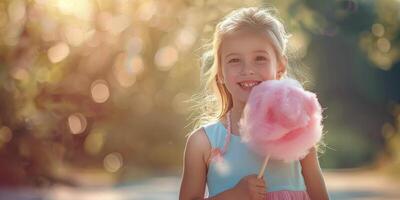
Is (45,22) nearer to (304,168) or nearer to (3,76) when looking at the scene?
(3,76)

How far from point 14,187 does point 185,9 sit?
294cm

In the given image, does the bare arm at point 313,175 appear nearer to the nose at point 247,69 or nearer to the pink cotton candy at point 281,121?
the pink cotton candy at point 281,121

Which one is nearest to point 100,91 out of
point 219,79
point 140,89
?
point 140,89

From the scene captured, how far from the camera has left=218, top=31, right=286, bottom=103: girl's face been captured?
2.42 meters

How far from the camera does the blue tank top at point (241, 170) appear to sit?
2416 mm

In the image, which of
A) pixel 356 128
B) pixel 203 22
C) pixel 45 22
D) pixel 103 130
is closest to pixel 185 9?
pixel 203 22

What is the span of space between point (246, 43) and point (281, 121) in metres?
0.32

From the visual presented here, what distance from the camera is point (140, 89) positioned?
11312mm

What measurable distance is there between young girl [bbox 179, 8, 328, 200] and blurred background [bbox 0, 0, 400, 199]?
3846mm

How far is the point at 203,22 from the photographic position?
7.93 m

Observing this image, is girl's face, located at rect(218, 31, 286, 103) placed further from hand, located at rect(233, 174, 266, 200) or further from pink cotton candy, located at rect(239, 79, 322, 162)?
hand, located at rect(233, 174, 266, 200)

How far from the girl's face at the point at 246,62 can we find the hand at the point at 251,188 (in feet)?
0.96

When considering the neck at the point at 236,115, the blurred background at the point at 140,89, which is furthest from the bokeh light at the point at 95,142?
the neck at the point at 236,115

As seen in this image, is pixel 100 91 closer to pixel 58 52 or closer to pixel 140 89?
pixel 140 89
